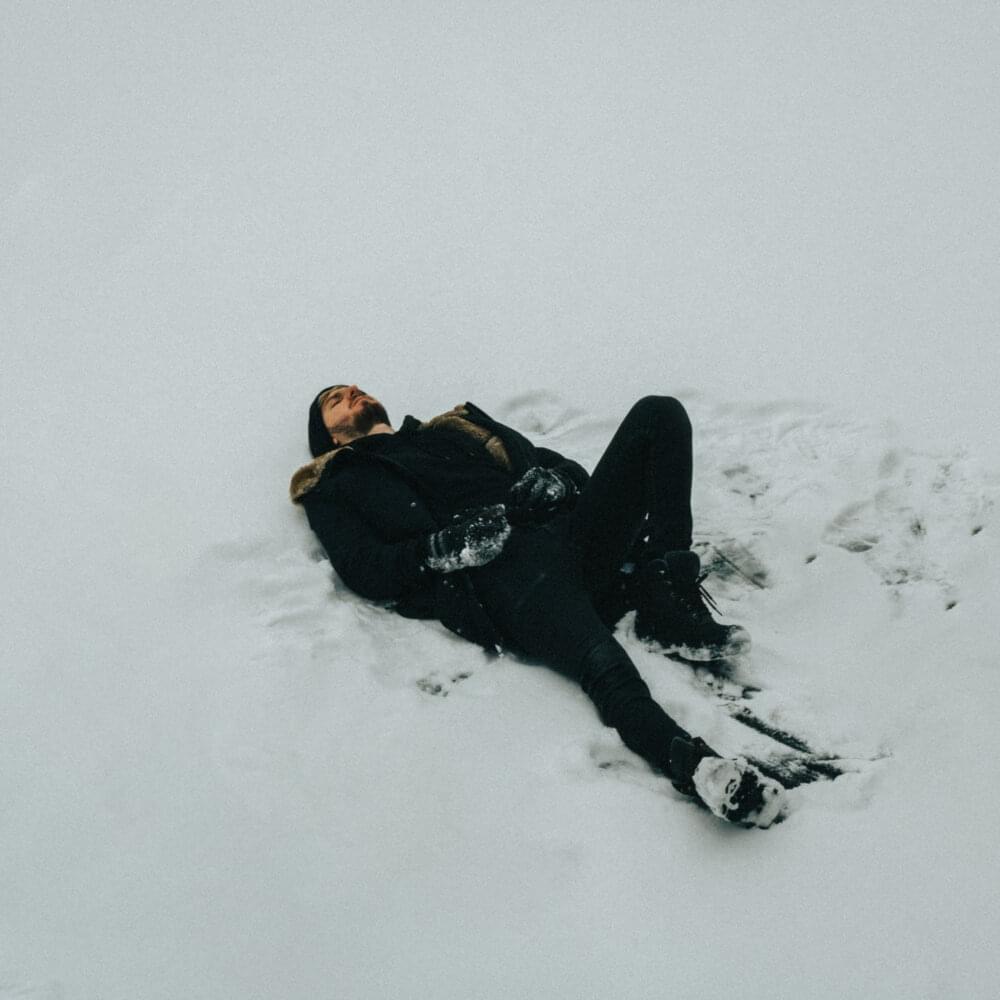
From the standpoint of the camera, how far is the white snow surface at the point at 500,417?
2.12 m

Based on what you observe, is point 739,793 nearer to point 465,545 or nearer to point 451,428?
point 465,545

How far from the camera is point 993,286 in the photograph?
15.3 feet

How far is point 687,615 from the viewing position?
2.97m

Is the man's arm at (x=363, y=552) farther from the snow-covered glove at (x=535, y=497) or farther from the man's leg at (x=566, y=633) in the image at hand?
the snow-covered glove at (x=535, y=497)

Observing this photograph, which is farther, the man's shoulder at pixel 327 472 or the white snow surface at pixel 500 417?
the man's shoulder at pixel 327 472

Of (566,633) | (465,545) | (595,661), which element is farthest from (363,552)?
(595,661)

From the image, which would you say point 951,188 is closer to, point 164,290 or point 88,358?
point 164,290

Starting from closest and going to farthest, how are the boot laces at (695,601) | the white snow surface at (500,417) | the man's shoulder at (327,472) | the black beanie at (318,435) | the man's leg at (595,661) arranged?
the white snow surface at (500,417), the man's leg at (595,661), the boot laces at (695,601), the man's shoulder at (327,472), the black beanie at (318,435)

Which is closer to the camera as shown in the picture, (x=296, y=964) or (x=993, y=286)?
(x=296, y=964)

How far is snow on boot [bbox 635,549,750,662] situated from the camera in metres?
2.92

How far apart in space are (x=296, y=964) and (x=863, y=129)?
589 cm

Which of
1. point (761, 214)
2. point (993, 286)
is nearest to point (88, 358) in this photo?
point (761, 214)

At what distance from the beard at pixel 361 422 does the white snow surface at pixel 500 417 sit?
335mm

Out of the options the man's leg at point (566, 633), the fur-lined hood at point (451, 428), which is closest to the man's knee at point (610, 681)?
the man's leg at point (566, 633)
